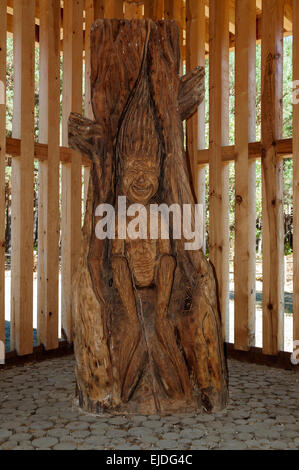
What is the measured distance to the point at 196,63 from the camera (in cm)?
396

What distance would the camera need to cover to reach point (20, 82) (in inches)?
136

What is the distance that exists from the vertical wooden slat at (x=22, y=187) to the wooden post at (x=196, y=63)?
1.33m

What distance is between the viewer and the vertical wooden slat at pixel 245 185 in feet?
11.8

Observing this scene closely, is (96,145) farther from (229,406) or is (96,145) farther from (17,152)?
(229,406)

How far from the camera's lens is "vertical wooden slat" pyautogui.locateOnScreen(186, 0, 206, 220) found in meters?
3.96

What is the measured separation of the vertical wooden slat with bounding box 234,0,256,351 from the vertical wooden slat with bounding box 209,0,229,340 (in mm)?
160

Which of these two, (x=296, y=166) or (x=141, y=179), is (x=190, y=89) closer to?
(x=141, y=179)

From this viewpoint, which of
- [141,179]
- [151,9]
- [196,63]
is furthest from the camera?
A: [151,9]

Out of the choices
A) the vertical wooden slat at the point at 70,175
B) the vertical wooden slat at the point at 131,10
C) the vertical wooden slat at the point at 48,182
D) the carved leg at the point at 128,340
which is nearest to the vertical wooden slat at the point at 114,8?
the vertical wooden slat at the point at 131,10

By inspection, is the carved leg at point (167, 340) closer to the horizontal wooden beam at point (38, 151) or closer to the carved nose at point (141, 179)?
the carved nose at point (141, 179)

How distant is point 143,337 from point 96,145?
42.0 inches

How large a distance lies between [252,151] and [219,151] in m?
0.30

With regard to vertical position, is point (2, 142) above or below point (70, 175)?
above

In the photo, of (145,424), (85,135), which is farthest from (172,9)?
(145,424)
